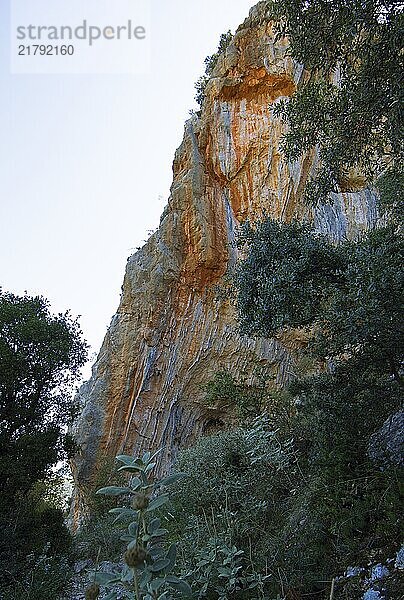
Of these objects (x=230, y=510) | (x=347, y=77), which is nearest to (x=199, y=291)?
(x=347, y=77)

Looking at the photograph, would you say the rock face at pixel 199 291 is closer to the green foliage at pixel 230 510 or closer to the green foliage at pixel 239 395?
the green foliage at pixel 239 395

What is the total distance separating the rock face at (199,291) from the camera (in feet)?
51.1

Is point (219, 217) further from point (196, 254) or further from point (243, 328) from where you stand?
point (243, 328)

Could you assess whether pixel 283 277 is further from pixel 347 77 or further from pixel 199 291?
pixel 199 291

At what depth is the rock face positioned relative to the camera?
15.6 m

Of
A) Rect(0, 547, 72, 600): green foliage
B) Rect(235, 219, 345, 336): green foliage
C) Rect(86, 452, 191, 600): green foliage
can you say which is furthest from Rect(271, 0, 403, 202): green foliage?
Rect(0, 547, 72, 600): green foliage

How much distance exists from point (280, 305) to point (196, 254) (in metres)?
10.9

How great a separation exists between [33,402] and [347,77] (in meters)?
7.17

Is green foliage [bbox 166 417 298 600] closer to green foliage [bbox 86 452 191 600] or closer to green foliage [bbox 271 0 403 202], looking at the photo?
green foliage [bbox 86 452 191 600]

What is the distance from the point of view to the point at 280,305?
5.38 metres

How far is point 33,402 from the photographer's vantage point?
8742 mm

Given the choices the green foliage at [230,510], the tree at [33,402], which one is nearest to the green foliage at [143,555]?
the green foliage at [230,510]

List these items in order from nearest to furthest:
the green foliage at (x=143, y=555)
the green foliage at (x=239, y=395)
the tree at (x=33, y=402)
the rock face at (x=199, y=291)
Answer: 1. the green foliage at (x=143, y=555)
2. the tree at (x=33, y=402)
3. the green foliage at (x=239, y=395)
4. the rock face at (x=199, y=291)

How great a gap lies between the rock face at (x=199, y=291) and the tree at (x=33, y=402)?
21.0ft
